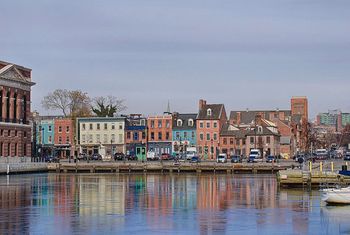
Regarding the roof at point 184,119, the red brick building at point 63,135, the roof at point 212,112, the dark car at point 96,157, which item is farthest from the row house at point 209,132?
the red brick building at point 63,135

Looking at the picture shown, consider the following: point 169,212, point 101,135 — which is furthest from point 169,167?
point 169,212

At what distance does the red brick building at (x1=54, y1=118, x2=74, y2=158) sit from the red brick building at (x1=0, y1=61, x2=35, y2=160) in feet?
121

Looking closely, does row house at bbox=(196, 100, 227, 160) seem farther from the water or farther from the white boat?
the white boat

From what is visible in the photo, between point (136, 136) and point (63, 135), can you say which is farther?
Result: point (63, 135)

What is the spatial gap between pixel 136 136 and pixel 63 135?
18.7 meters

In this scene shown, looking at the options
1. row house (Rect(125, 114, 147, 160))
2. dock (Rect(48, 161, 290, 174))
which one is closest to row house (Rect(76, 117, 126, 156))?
row house (Rect(125, 114, 147, 160))

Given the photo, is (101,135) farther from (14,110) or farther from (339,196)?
(339,196)

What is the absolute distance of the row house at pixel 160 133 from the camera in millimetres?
163125

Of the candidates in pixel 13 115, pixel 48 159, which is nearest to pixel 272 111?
pixel 48 159

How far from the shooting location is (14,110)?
126562 millimetres

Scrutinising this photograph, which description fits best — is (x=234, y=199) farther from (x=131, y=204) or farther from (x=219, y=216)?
(x=219, y=216)

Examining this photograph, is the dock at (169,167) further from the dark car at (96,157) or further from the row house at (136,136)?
the row house at (136,136)

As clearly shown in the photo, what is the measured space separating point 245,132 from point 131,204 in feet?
363

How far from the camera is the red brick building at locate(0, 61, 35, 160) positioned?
400ft
